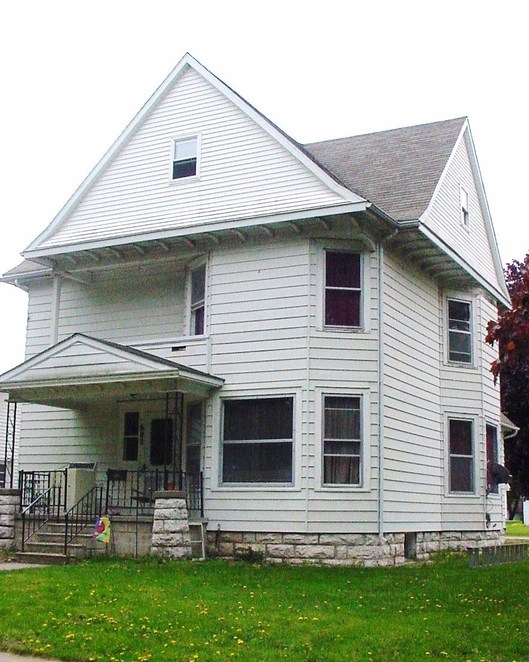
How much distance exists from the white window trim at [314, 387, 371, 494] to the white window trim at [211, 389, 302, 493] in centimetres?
32

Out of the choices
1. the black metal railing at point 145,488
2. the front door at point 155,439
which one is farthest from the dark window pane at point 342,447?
the front door at point 155,439

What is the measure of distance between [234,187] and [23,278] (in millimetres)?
6169

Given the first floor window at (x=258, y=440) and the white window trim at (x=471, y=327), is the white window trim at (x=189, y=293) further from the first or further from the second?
the white window trim at (x=471, y=327)

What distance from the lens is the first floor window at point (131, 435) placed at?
19.1 metres

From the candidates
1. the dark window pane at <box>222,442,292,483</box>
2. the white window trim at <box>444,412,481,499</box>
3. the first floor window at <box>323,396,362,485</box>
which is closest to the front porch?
the dark window pane at <box>222,442,292,483</box>

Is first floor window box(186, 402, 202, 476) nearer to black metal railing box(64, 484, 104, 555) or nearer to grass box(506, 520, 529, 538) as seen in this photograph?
black metal railing box(64, 484, 104, 555)

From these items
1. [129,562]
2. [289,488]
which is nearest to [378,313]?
[289,488]

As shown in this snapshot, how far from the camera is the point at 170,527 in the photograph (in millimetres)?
15289

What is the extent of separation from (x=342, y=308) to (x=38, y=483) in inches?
307

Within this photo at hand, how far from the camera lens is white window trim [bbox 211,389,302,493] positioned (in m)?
16.2

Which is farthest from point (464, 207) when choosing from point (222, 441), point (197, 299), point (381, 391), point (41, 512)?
point (41, 512)

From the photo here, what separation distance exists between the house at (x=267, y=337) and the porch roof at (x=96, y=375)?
0.04m

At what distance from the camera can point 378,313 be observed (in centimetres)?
1691

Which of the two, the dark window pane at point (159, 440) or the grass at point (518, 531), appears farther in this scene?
the grass at point (518, 531)
